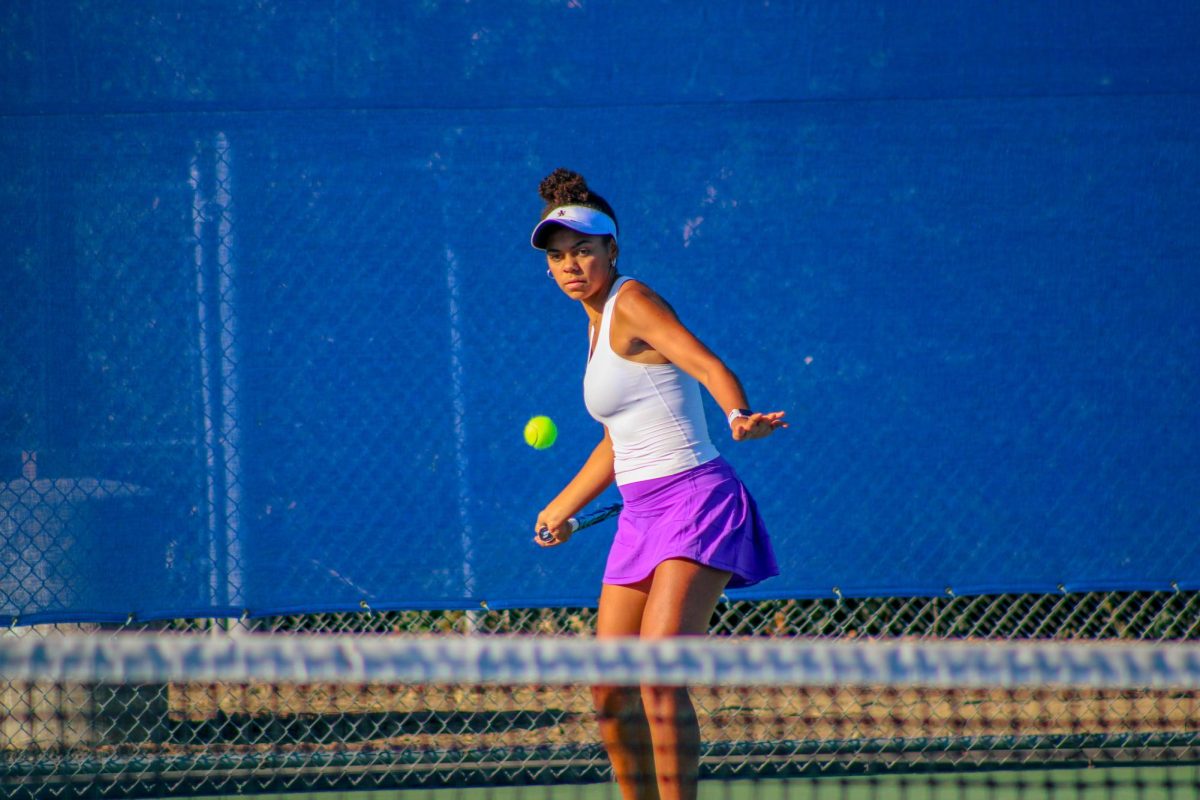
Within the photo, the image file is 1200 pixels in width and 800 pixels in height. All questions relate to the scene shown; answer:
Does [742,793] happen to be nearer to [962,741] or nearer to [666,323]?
[962,741]

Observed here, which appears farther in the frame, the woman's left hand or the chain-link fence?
the chain-link fence

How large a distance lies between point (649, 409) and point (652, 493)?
19cm

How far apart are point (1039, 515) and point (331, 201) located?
243 centimetres

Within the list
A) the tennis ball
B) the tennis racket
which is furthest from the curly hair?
the tennis ball

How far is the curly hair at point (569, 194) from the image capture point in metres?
3.01

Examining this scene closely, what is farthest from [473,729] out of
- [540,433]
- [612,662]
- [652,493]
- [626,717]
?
[612,662]

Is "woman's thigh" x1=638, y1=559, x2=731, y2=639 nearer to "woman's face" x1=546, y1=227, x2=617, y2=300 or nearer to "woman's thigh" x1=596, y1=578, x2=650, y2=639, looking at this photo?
"woman's thigh" x1=596, y1=578, x2=650, y2=639

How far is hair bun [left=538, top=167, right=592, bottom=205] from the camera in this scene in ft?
9.91

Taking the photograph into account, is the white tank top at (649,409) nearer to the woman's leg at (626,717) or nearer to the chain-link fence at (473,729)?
the woman's leg at (626,717)

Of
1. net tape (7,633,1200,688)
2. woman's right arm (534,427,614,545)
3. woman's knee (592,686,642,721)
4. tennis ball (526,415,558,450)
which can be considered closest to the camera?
net tape (7,633,1200,688)

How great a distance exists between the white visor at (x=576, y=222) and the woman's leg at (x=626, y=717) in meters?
0.79

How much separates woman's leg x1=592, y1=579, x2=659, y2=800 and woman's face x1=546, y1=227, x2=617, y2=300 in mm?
677

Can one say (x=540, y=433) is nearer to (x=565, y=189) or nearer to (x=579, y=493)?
(x=579, y=493)

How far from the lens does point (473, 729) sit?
14.4ft
